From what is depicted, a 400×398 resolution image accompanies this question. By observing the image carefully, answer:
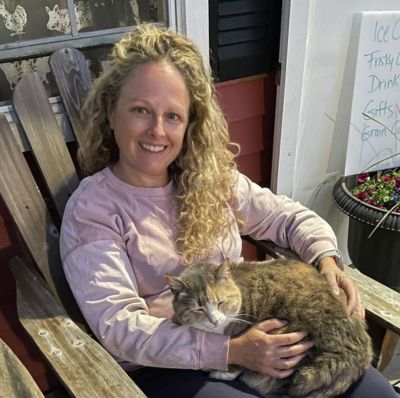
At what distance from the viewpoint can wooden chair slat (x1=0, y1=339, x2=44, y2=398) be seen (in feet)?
3.26

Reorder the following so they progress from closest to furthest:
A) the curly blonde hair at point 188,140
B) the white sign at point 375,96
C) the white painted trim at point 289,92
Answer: the curly blonde hair at point 188,140
the white painted trim at point 289,92
the white sign at point 375,96

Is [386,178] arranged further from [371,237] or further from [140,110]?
[140,110]

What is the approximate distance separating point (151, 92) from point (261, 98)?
92 centimetres

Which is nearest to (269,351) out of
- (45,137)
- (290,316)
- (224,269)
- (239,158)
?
(290,316)

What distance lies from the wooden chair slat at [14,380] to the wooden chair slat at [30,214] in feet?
1.39

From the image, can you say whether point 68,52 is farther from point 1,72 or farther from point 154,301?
point 154,301

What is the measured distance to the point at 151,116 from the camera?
4.46 ft

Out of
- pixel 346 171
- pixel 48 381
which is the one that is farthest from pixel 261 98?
pixel 48 381

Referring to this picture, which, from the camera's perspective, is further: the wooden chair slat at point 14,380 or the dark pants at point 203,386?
the dark pants at point 203,386

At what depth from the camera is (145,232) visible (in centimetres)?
143

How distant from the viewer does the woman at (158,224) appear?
1292 mm

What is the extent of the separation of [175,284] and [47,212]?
511 millimetres

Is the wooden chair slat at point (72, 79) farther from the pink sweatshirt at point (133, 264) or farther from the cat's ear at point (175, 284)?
the cat's ear at point (175, 284)

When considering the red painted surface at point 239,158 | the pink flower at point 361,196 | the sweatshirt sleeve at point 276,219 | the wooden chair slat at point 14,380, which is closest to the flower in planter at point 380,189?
the pink flower at point 361,196
